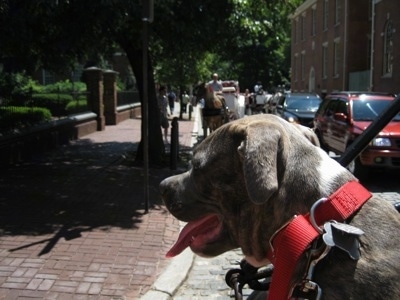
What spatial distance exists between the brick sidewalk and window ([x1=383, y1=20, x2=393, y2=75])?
18.4 meters

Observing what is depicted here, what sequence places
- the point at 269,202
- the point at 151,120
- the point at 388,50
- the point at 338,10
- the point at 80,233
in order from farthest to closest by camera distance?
the point at 338,10 → the point at 388,50 → the point at 151,120 → the point at 80,233 → the point at 269,202

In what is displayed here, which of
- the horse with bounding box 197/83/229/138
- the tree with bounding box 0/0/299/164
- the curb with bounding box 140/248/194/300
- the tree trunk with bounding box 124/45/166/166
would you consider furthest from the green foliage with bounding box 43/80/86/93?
the curb with bounding box 140/248/194/300

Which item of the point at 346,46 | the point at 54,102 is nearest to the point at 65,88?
the point at 54,102

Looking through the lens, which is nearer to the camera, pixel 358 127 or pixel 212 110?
pixel 358 127

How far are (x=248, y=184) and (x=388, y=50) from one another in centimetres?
2700

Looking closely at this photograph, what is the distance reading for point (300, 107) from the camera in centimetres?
1947

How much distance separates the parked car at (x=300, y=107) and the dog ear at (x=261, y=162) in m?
16.3

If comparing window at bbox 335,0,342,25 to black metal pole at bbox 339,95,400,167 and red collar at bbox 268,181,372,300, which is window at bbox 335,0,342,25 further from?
red collar at bbox 268,181,372,300

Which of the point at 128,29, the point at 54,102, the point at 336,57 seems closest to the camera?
the point at 128,29

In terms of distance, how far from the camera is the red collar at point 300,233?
1.61 meters

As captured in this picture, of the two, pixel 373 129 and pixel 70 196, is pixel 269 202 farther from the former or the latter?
pixel 70 196

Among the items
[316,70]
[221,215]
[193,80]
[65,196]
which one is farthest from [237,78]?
[221,215]

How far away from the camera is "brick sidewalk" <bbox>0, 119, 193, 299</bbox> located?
517 centimetres

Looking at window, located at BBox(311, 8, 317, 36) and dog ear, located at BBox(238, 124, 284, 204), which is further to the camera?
window, located at BBox(311, 8, 317, 36)
